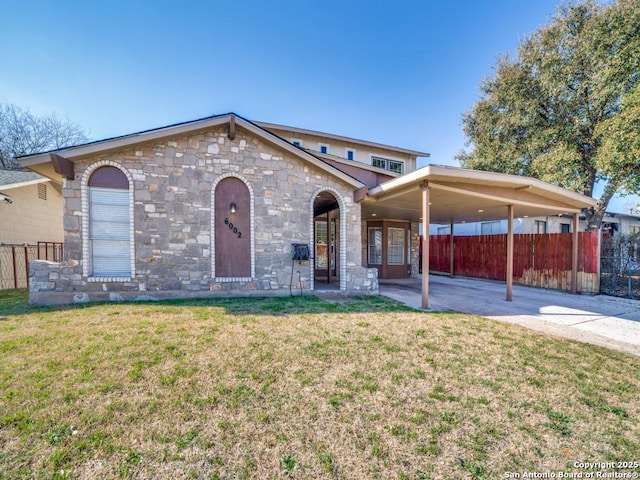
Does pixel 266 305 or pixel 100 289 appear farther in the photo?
pixel 100 289

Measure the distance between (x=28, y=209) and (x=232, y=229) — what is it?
27.8 feet

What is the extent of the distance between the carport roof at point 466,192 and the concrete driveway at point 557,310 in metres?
2.77

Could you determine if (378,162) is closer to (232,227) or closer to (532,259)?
(532,259)

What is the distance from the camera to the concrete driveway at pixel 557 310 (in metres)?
4.78

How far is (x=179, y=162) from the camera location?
6.75 metres

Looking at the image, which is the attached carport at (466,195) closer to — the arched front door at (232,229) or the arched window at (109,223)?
the arched front door at (232,229)

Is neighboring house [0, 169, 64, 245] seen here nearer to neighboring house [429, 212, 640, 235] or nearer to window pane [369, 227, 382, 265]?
window pane [369, 227, 382, 265]

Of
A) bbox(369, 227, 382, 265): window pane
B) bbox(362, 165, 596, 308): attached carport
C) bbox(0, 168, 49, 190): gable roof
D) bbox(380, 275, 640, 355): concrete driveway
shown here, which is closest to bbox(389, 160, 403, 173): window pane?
bbox(369, 227, 382, 265): window pane

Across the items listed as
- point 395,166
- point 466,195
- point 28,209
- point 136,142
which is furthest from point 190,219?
point 395,166

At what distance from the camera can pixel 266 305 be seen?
20.5 ft

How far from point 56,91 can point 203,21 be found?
6198 mm

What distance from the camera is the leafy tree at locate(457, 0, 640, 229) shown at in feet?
33.6

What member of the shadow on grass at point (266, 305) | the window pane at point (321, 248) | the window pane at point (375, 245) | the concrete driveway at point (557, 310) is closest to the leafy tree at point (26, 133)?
the shadow on grass at point (266, 305)

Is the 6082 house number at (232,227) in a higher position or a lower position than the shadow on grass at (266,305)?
higher
